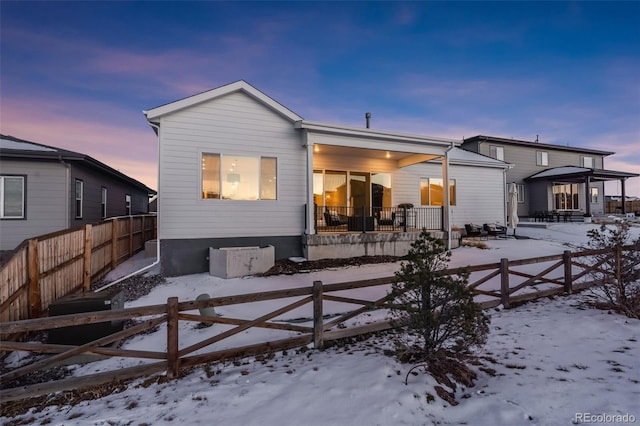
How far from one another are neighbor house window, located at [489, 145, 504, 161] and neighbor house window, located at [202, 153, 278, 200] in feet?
65.0

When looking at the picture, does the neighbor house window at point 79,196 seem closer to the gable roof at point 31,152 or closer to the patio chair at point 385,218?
the gable roof at point 31,152

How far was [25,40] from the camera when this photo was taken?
367 inches

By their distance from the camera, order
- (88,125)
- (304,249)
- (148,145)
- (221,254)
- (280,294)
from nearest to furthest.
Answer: (280,294), (221,254), (304,249), (88,125), (148,145)

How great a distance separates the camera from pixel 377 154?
1252 centimetres

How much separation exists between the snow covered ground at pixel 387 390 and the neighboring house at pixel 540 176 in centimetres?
2098

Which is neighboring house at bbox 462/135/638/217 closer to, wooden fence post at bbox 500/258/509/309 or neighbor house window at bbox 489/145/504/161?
neighbor house window at bbox 489/145/504/161

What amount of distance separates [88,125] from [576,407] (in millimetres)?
20386

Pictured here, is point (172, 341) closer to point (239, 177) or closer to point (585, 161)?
point (239, 177)

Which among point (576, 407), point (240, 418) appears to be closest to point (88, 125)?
point (240, 418)

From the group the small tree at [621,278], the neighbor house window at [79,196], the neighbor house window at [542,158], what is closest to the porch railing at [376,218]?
the small tree at [621,278]

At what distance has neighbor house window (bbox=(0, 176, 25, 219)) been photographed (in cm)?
956

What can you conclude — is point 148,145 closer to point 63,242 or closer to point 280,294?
point 63,242

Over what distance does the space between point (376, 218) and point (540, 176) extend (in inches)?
688
